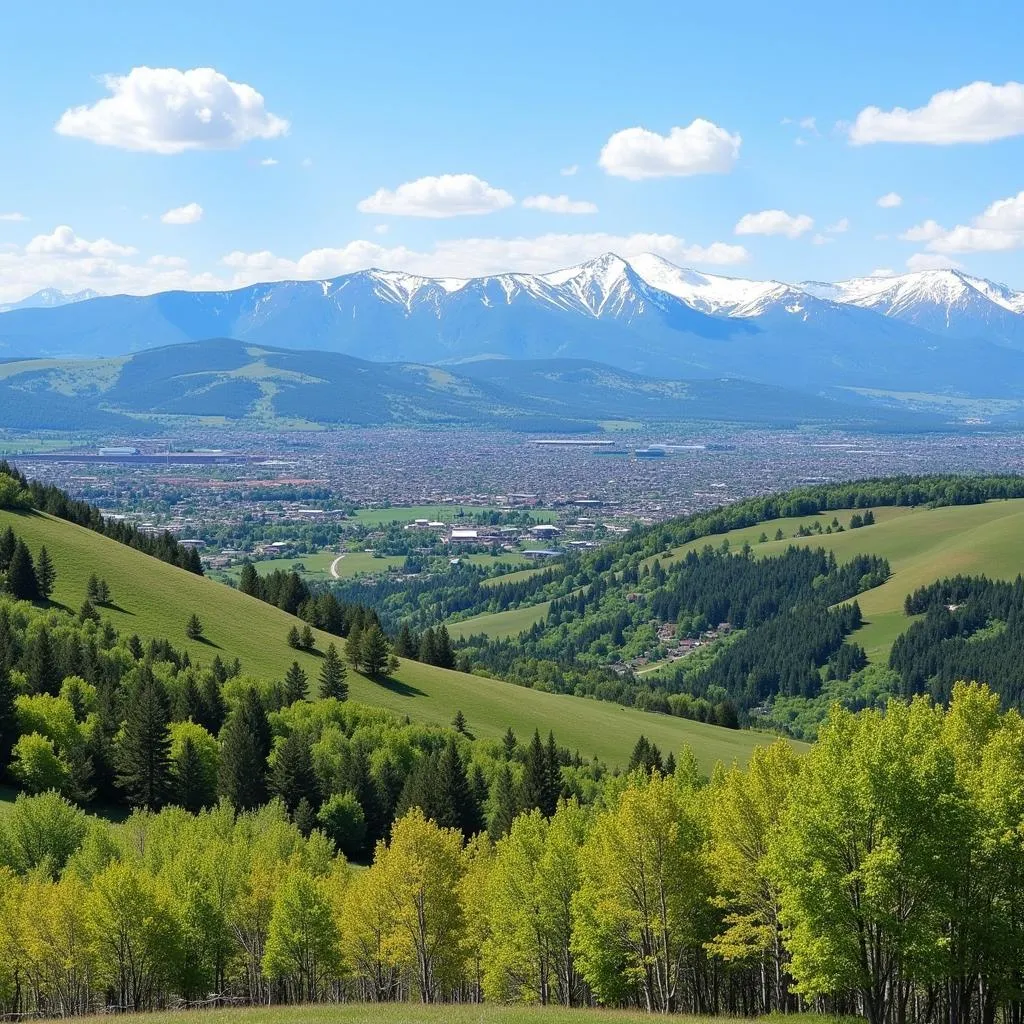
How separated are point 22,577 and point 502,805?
55.3 metres

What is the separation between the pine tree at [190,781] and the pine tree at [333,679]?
22935 millimetres

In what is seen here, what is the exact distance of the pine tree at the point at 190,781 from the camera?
80500 mm

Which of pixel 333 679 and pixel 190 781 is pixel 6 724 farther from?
pixel 333 679

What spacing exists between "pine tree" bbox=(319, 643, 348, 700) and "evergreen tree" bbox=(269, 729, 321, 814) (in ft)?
73.2

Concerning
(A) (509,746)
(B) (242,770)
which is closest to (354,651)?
(A) (509,746)

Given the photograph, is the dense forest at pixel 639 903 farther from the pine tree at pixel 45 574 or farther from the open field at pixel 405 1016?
the pine tree at pixel 45 574

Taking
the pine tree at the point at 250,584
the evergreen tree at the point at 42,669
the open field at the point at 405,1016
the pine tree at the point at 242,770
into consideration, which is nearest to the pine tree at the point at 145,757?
the pine tree at the point at 242,770

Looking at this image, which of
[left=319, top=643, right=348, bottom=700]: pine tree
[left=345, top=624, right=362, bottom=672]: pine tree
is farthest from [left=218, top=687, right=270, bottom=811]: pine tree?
[left=345, top=624, right=362, bottom=672]: pine tree

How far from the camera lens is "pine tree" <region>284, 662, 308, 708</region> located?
10081 cm

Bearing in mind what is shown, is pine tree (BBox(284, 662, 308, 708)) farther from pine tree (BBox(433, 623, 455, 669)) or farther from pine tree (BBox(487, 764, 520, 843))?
pine tree (BBox(433, 623, 455, 669))

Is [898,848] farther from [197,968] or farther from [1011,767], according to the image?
[197,968]

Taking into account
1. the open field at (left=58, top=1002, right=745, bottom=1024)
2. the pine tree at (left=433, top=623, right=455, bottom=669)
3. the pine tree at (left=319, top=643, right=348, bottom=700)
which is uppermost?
the open field at (left=58, top=1002, right=745, bottom=1024)

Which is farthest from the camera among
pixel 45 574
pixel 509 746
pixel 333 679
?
pixel 45 574

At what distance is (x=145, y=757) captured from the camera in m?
79.1
